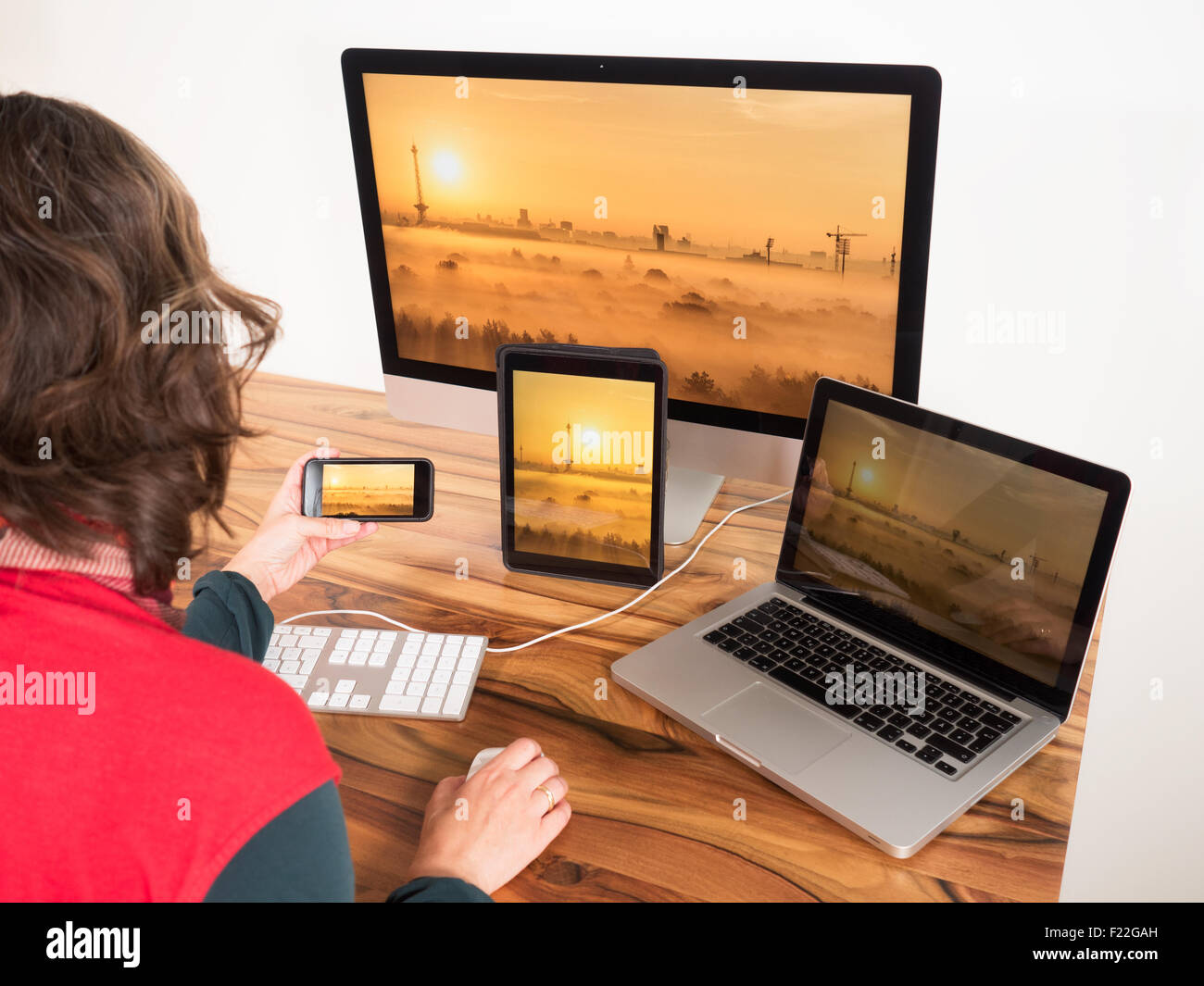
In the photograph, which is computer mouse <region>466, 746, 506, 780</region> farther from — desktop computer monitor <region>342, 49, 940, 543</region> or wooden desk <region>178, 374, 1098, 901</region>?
desktop computer monitor <region>342, 49, 940, 543</region>

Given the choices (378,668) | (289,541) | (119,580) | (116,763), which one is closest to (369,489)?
(289,541)

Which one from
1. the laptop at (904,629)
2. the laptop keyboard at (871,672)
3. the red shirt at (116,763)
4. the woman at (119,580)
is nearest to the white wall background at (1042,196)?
the laptop at (904,629)

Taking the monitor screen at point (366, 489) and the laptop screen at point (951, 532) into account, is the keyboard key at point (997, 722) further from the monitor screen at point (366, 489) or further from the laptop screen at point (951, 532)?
the monitor screen at point (366, 489)

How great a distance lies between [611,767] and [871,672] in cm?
25

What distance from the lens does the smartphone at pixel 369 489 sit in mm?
1051

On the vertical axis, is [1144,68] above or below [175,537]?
above

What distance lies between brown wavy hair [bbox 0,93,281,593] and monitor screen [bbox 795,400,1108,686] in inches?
23.4

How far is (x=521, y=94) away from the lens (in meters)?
0.99

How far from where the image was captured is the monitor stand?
1.12 meters

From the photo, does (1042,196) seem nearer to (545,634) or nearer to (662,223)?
(662,223)

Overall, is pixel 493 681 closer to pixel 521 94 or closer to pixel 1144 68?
pixel 521 94
